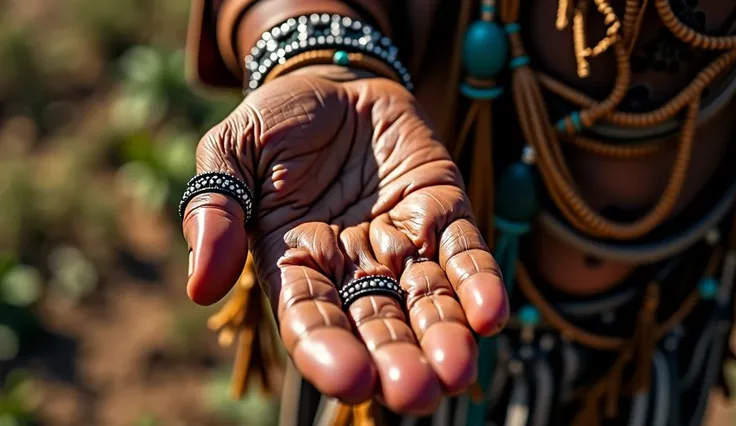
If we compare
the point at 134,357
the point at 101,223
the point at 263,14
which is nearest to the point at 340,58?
the point at 263,14

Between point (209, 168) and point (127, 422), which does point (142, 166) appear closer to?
point (127, 422)

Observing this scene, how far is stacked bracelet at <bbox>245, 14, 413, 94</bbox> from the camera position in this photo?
106 cm

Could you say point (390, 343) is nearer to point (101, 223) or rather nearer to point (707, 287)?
point (707, 287)

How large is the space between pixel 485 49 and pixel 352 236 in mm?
307

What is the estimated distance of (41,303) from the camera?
2668 millimetres

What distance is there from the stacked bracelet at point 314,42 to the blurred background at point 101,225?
4.47ft

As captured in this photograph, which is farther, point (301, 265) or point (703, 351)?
point (703, 351)

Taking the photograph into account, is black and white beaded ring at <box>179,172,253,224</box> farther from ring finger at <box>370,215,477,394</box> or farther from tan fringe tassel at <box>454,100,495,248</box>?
tan fringe tassel at <box>454,100,495,248</box>

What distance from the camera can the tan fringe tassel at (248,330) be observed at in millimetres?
1208

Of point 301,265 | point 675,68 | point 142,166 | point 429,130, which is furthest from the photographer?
point 142,166

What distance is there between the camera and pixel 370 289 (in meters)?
0.88

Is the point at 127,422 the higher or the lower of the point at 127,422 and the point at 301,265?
the lower

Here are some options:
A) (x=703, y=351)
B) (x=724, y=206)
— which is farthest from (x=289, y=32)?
(x=703, y=351)

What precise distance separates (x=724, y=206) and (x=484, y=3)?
431 millimetres
